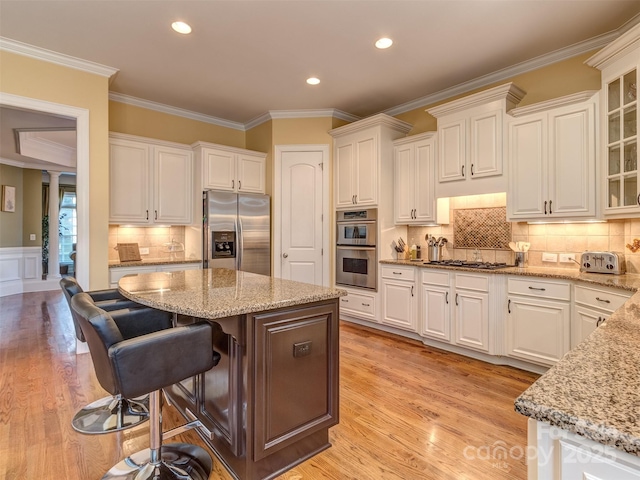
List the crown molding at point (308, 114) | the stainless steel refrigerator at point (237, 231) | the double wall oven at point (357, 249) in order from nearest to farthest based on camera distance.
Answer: the double wall oven at point (357, 249) → the stainless steel refrigerator at point (237, 231) → the crown molding at point (308, 114)

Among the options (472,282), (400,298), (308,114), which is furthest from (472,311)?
(308,114)

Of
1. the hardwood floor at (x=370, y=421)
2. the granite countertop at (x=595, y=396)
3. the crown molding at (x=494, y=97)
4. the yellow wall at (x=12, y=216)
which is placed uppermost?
the crown molding at (x=494, y=97)

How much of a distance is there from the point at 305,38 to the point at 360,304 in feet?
10.0

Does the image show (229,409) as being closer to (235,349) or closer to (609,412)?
(235,349)

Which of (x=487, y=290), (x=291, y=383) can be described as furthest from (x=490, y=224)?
(x=291, y=383)

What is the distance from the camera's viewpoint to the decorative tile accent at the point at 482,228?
3619mm

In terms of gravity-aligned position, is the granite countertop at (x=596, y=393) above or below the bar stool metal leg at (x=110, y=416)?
above

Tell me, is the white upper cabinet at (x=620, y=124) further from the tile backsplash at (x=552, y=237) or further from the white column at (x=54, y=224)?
the white column at (x=54, y=224)

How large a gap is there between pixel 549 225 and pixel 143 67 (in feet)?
14.5

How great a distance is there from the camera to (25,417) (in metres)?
2.24

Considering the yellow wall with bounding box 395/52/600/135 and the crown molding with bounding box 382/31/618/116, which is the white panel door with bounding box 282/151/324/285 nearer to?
the crown molding with bounding box 382/31/618/116

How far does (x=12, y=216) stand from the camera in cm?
696

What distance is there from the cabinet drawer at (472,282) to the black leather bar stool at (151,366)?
2547 millimetres

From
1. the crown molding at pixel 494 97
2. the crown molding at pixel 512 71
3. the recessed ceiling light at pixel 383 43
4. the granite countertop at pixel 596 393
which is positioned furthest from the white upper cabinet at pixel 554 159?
the granite countertop at pixel 596 393
